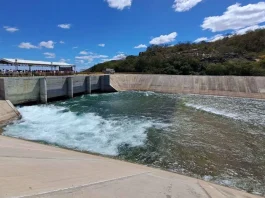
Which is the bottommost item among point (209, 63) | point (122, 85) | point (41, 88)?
point (41, 88)

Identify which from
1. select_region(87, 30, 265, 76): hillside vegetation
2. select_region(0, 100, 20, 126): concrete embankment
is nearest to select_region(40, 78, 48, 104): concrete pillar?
select_region(0, 100, 20, 126): concrete embankment

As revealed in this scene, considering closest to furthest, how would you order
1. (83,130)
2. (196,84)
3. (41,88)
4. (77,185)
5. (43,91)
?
1. (77,185)
2. (83,130)
3. (43,91)
4. (41,88)
5. (196,84)

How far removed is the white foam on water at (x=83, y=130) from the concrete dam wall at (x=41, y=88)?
419cm

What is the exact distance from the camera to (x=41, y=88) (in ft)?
86.7

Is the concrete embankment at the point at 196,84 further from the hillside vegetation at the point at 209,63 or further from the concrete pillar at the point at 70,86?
the concrete pillar at the point at 70,86

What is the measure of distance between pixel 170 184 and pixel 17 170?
4138mm

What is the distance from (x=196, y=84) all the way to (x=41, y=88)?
1036 inches

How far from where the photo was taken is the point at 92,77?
38.6m

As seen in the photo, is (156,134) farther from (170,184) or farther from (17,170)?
(17,170)

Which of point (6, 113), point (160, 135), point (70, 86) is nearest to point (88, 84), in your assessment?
point (70, 86)

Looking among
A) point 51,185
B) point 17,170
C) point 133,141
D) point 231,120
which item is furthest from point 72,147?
point 231,120

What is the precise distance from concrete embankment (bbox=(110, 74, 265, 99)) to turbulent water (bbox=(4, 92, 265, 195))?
1573cm

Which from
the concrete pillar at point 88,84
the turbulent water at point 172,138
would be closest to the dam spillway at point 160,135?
the turbulent water at point 172,138

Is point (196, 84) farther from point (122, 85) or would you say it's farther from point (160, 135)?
point (160, 135)
